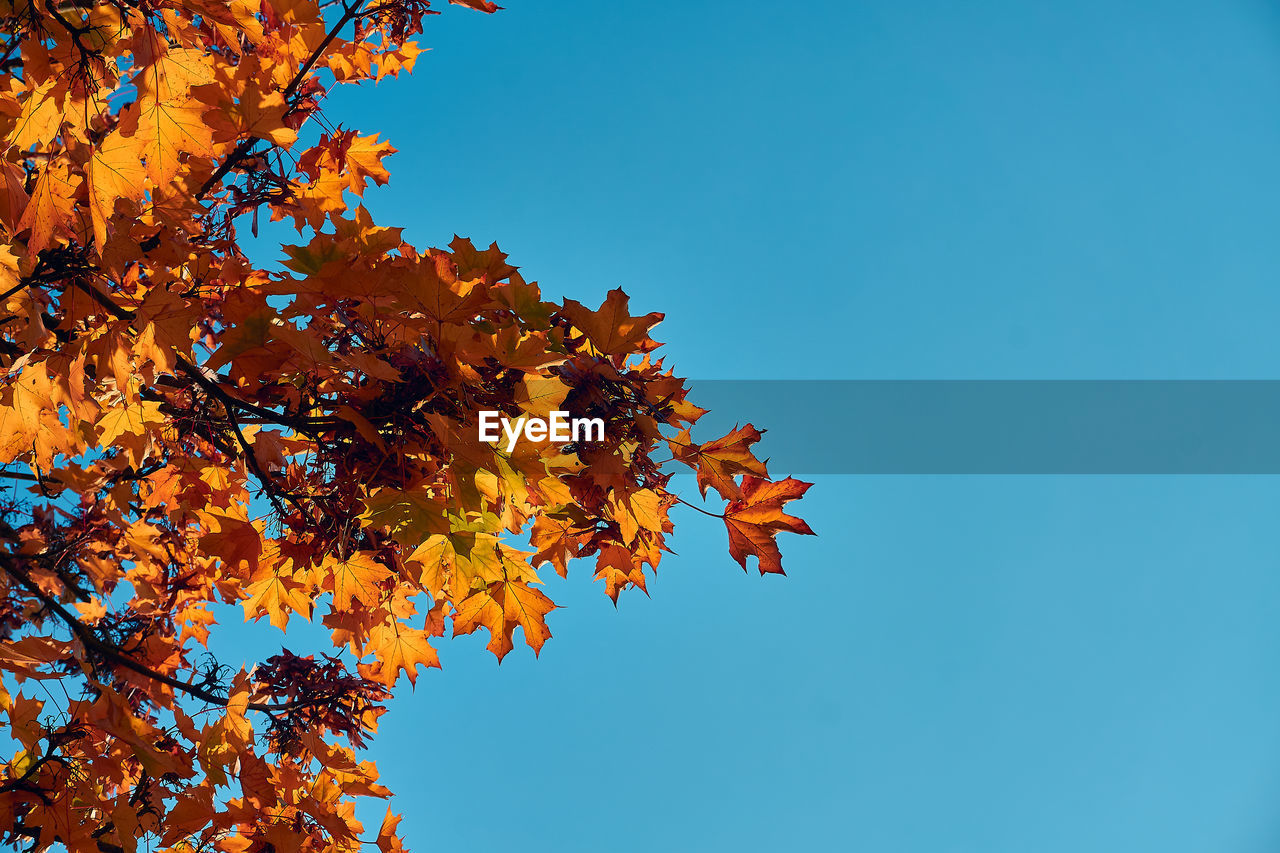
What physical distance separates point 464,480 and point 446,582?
67 centimetres

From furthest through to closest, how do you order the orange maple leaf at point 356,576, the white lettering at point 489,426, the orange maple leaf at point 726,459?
1. the orange maple leaf at point 356,576
2. the orange maple leaf at point 726,459
3. the white lettering at point 489,426

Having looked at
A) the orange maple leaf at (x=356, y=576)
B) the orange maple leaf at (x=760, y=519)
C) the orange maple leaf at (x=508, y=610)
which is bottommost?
the orange maple leaf at (x=508, y=610)

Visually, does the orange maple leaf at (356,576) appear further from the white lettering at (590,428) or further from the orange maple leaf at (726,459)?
the orange maple leaf at (726,459)

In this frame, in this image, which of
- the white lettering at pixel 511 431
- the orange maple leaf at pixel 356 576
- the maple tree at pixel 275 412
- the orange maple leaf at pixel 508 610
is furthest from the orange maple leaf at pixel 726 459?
the orange maple leaf at pixel 356 576

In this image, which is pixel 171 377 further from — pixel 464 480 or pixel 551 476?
pixel 551 476

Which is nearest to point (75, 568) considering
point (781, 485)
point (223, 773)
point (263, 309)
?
point (223, 773)

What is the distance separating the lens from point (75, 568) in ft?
10.9

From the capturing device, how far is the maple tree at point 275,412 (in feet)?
5.04

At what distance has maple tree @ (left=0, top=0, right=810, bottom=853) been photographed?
5.04 ft

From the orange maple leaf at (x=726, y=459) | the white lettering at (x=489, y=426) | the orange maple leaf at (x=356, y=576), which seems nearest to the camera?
the white lettering at (x=489, y=426)

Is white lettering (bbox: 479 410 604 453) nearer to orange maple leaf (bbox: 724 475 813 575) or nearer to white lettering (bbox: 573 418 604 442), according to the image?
white lettering (bbox: 573 418 604 442)

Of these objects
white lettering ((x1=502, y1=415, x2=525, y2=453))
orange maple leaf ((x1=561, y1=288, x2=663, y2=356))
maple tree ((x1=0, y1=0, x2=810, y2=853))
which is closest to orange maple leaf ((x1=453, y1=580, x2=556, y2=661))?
maple tree ((x1=0, y1=0, x2=810, y2=853))

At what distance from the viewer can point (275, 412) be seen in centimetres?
166

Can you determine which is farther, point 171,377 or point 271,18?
point 271,18
